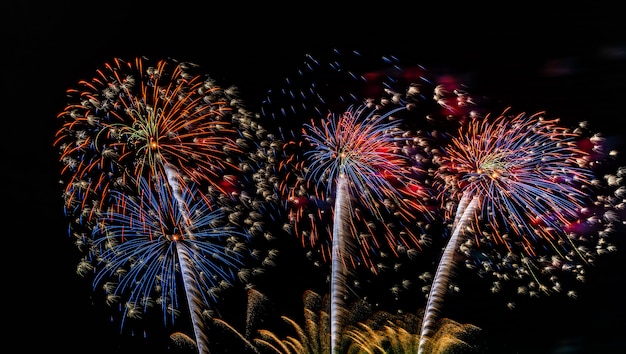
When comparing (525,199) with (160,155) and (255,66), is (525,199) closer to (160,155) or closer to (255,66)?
(255,66)

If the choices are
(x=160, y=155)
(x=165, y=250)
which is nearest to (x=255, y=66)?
(x=160, y=155)

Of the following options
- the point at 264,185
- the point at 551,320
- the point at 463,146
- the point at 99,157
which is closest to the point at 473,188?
the point at 463,146

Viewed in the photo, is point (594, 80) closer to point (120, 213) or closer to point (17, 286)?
point (120, 213)

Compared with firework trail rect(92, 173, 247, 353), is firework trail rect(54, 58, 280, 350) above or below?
above

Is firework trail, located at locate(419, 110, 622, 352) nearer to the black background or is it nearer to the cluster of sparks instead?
the cluster of sparks

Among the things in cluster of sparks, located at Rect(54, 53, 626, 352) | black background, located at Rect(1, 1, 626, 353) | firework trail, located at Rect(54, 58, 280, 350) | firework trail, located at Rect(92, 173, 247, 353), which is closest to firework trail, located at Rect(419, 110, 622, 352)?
cluster of sparks, located at Rect(54, 53, 626, 352)

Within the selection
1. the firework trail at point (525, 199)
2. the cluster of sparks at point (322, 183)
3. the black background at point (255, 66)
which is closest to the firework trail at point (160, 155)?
the cluster of sparks at point (322, 183)
